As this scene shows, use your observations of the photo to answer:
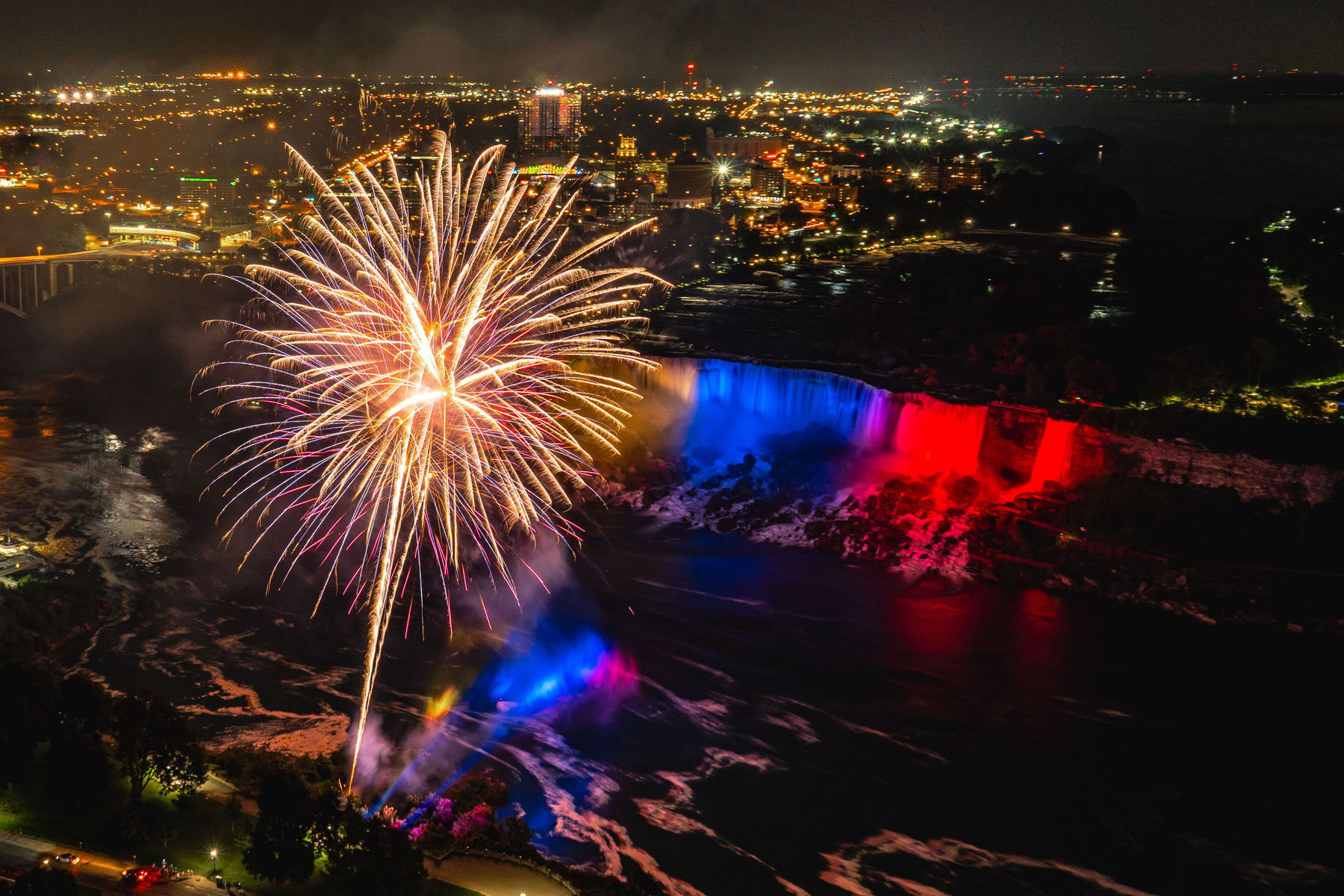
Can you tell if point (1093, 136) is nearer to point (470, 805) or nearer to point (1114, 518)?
point (1114, 518)

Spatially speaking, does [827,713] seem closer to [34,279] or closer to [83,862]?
[83,862]

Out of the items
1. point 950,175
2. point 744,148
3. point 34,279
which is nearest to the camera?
point 34,279

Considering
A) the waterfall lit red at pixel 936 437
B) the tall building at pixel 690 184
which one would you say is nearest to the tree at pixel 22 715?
the waterfall lit red at pixel 936 437

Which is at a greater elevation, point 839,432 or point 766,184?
point 766,184

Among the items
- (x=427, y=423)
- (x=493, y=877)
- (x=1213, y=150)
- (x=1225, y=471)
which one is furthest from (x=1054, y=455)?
(x=1213, y=150)

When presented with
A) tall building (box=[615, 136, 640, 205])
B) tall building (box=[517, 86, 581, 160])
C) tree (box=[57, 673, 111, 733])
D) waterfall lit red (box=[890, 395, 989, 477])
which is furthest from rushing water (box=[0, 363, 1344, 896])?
tall building (box=[517, 86, 581, 160])

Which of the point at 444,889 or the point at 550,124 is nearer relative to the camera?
the point at 444,889

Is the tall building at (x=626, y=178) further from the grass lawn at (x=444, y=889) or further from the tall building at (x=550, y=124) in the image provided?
the grass lawn at (x=444, y=889)
